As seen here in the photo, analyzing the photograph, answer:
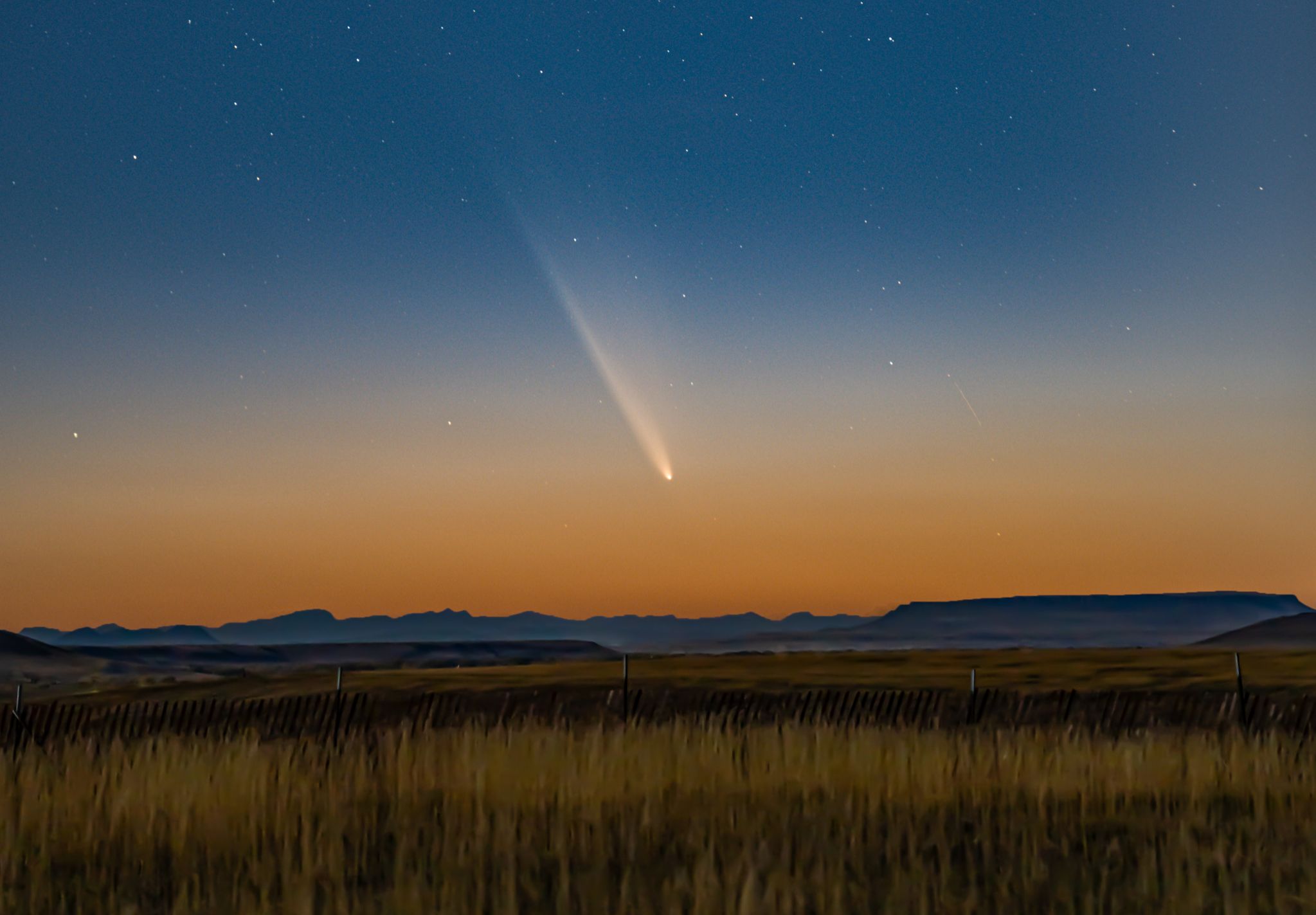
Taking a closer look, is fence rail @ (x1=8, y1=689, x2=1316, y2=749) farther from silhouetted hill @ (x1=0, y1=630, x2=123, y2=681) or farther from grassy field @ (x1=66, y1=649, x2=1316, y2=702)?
silhouetted hill @ (x1=0, y1=630, x2=123, y2=681)

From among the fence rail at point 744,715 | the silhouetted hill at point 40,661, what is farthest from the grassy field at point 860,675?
the silhouetted hill at point 40,661

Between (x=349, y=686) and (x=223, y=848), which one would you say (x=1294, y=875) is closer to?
(x=223, y=848)

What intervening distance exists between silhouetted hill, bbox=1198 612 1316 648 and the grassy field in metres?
91.8

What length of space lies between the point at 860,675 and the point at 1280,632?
127614 millimetres

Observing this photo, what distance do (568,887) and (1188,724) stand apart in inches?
Result: 622

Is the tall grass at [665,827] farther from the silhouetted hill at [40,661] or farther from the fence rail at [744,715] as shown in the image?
the silhouetted hill at [40,661]

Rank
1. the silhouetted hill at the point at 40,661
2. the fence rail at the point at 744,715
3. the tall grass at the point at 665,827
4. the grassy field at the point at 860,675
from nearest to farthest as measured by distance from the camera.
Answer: the tall grass at the point at 665,827, the fence rail at the point at 744,715, the grassy field at the point at 860,675, the silhouetted hill at the point at 40,661

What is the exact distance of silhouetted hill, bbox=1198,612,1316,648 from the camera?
145m

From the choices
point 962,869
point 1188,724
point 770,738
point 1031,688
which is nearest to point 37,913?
point 962,869

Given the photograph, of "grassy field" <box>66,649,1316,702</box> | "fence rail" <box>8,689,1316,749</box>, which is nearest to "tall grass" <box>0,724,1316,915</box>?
"fence rail" <box>8,689,1316,749</box>

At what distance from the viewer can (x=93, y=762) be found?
35.1 feet

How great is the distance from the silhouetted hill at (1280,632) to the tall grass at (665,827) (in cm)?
14429

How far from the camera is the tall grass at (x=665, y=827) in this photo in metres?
5.88

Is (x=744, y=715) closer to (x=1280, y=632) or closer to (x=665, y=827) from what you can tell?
(x=665, y=827)
